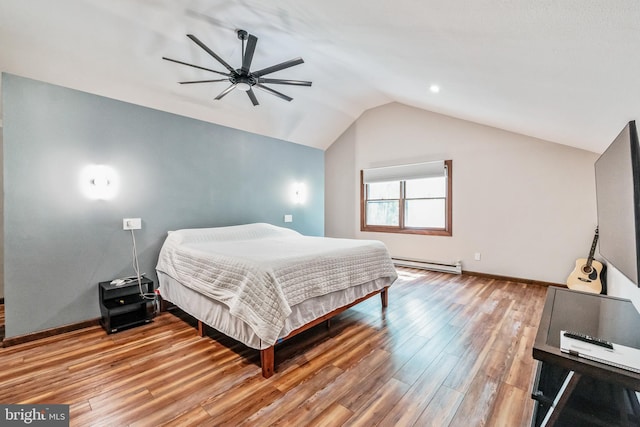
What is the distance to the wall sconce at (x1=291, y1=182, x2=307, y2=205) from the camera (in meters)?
5.01

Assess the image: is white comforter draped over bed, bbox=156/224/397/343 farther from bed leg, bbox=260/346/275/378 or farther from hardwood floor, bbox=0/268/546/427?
hardwood floor, bbox=0/268/546/427

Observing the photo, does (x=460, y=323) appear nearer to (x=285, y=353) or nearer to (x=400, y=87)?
(x=285, y=353)

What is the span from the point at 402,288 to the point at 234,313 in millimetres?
2710

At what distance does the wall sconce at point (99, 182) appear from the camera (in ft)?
9.21

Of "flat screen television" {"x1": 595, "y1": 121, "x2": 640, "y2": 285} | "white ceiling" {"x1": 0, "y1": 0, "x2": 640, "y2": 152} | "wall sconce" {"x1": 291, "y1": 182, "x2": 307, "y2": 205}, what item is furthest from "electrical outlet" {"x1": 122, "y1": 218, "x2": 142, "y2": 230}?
"flat screen television" {"x1": 595, "y1": 121, "x2": 640, "y2": 285}

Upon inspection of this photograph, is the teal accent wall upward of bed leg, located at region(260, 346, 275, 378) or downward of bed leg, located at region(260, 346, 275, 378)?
upward

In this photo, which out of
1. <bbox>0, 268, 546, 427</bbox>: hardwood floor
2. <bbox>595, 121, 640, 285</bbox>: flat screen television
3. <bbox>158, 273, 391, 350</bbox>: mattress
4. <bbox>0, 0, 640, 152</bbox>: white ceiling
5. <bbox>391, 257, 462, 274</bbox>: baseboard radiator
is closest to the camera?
<bbox>595, 121, 640, 285</bbox>: flat screen television

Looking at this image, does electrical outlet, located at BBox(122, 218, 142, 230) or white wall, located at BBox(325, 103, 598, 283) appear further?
white wall, located at BBox(325, 103, 598, 283)

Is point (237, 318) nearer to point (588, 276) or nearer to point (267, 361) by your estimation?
point (267, 361)

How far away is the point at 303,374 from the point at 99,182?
110 inches

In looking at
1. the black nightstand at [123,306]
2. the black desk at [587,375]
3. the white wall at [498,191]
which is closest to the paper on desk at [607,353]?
the black desk at [587,375]

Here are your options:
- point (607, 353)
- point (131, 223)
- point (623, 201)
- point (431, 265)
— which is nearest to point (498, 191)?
point (431, 265)

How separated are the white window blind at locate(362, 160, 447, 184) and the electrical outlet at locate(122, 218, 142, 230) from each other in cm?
418

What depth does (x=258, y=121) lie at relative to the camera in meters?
4.26
